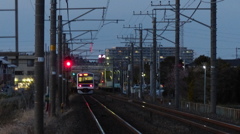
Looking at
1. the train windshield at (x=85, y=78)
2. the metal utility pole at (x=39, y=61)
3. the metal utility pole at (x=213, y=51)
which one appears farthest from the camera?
the train windshield at (x=85, y=78)

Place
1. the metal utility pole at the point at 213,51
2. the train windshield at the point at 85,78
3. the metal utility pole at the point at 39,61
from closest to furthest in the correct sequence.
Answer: the metal utility pole at the point at 39,61 → the metal utility pole at the point at 213,51 → the train windshield at the point at 85,78

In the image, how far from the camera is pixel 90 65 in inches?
4958

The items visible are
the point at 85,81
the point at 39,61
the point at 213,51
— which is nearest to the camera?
the point at 39,61

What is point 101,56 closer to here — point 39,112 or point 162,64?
point 162,64

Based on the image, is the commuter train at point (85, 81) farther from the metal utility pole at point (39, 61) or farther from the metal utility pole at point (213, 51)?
the metal utility pole at point (39, 61)

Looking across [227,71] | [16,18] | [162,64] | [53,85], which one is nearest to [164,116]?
[53,85]

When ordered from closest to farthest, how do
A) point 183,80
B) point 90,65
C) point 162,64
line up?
point 183,80 < point 162,64 < point 90,65

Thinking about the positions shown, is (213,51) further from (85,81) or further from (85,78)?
(85,81)

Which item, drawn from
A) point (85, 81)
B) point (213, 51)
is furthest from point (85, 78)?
point (213, 51)

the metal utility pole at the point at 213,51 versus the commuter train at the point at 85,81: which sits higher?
the metal utility pole at the point at 213,51

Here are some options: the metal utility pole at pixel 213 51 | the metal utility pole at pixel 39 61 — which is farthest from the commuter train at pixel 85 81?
the metal utility pole at pixel 39 61

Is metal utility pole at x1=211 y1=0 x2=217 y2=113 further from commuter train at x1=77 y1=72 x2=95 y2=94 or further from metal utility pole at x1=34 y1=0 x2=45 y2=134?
commuter train at x1=77 y1=72 x2=95 y2=94

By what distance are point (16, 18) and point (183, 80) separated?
56251 millimetres

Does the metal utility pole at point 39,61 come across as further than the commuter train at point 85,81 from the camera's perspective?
No
